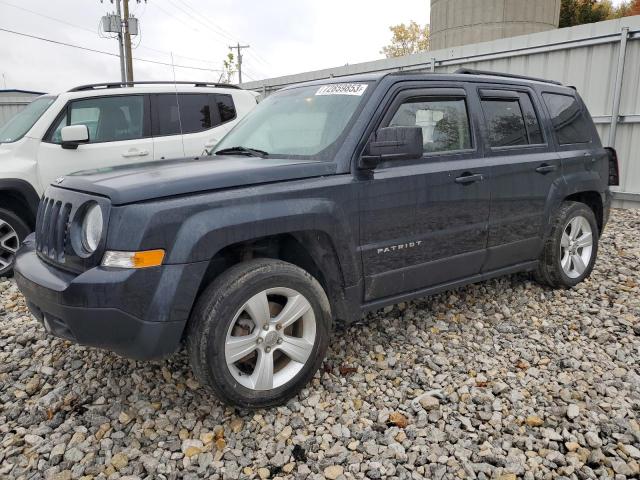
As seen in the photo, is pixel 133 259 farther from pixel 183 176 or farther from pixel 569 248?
pixel 569 248

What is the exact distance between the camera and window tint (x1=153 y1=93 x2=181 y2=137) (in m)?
6.23

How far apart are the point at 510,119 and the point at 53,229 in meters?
3.34

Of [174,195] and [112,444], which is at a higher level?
[174,195]

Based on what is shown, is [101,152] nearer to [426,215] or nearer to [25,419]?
[25,419]

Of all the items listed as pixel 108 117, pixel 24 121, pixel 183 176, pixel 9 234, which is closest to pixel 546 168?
pixel 183 176

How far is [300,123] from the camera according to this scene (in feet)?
11.0

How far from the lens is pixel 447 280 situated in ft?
11.5

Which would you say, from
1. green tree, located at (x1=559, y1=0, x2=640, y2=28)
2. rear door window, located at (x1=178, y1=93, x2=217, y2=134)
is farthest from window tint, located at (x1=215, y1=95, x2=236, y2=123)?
green tree, located at (x1=559, y1=0, x2=640, y2=28)

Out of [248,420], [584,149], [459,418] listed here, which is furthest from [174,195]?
[584,149]

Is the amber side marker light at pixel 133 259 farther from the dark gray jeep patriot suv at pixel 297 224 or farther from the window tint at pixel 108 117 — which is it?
the window tint at pixel 108 117

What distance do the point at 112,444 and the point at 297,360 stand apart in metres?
1.04

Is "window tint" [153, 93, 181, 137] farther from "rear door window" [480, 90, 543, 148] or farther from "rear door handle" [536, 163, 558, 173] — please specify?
"rear door handle" [536, 163, 558, 173]

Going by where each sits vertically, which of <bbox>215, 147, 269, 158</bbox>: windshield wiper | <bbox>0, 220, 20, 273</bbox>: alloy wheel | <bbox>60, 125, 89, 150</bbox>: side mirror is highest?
<bbox>60, 125, 89, 150</bbox>: side mirror

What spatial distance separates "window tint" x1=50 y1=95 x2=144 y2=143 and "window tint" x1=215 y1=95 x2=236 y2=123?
3.54ft
